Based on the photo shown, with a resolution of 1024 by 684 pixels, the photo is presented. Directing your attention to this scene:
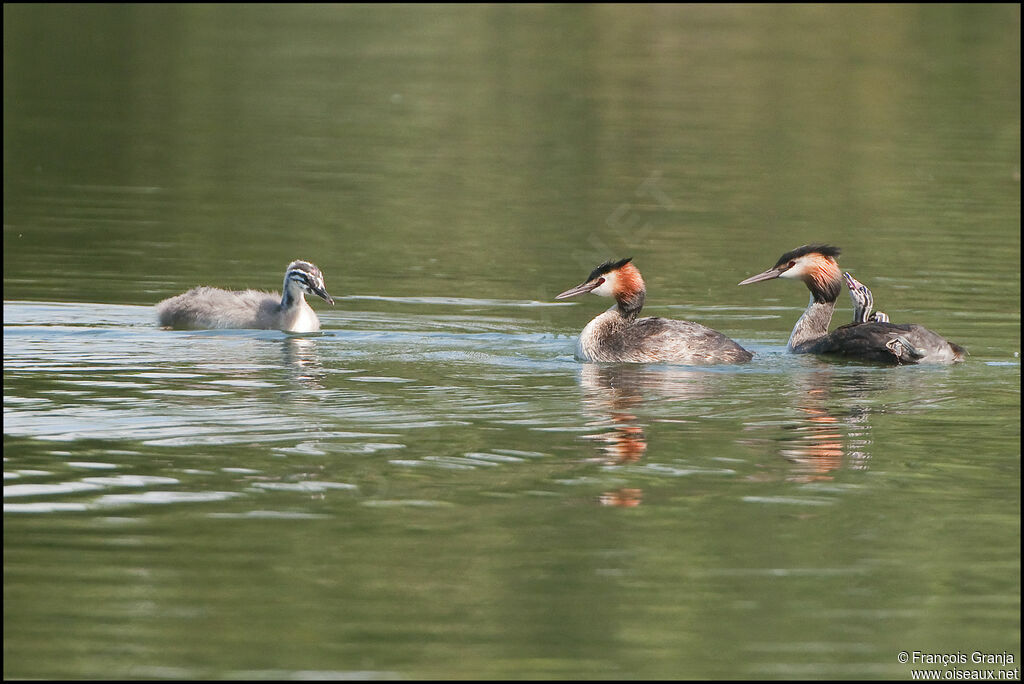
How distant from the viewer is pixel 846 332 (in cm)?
1317

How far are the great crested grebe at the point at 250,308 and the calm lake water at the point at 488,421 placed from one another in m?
0.20

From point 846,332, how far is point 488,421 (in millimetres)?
3691

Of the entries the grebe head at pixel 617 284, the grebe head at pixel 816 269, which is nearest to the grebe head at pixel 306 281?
the grebe head at pixel 617 284

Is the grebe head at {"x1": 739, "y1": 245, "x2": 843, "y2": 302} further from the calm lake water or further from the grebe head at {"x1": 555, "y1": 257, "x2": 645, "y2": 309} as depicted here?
the grebe head at {"x1": 555, "y1": 257, "x2": 645, "y2": 309}

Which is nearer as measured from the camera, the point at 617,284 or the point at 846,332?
the point at 846,332

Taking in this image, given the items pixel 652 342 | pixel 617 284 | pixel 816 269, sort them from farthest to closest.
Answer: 1. pixel 816 269
2. pixel 617 284
3. pixel 652 342

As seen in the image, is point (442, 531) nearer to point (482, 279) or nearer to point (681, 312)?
point (681, 312)

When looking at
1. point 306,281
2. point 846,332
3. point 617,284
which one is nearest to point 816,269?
point 846,332

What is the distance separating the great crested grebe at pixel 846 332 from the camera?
500 inches

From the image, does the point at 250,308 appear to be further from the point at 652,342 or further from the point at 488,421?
the point at 488,421

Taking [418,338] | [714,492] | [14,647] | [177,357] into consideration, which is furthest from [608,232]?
[14,647]

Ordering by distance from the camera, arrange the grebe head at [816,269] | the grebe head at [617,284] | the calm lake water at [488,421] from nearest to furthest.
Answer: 1. the calm lake water at [488,421]
2. the grebe head at [617,284]
3. the grebe head at [816,269]

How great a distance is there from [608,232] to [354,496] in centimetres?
1208

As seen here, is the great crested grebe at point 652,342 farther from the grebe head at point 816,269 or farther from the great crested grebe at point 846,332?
the grebe head at point 816,269
